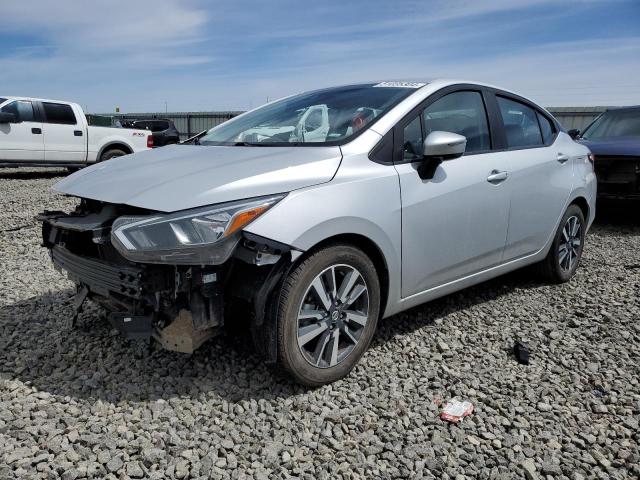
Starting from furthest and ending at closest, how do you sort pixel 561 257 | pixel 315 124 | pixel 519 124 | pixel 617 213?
pixel 617 213
pixel 561 257
pixel 519 124
pixel 315 124

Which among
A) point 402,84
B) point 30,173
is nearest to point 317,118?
point 402,84

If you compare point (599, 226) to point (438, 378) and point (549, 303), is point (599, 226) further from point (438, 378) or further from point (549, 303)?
point (438, 378)

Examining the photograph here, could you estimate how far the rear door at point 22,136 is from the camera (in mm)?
11133

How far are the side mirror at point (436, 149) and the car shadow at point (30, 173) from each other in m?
11.6

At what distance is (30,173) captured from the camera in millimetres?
13398

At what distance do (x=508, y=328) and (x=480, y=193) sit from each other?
100cm

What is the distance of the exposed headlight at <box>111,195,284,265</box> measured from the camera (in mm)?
2406

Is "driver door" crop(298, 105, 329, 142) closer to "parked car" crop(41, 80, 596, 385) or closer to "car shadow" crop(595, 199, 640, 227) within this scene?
"parked car" crop(41, 80, 596, 385)

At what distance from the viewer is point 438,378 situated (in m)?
3.08

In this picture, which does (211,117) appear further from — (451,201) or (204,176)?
(204,176)

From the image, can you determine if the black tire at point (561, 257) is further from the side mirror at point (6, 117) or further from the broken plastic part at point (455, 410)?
the side mirror at point (6, 117)

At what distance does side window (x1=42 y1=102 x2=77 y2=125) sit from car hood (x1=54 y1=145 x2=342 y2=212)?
387 inches

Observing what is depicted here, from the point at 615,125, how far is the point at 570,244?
4.77 metres

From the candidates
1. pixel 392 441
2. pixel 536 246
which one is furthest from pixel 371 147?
pixel 536 246
